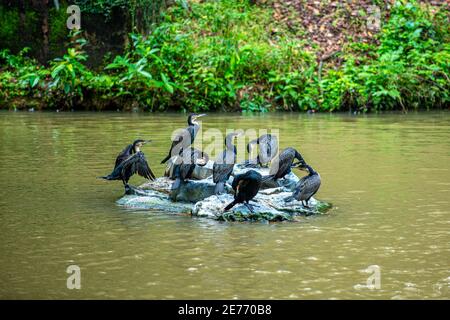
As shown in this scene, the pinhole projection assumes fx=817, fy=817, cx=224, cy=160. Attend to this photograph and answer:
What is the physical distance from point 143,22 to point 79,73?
2487 millimetres

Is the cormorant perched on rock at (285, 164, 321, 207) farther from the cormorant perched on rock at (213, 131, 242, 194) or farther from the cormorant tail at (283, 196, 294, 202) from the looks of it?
the cormorant perched on rock at (213, 131, 242, 194)

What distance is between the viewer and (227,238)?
6.43 metres

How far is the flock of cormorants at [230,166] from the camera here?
23.0 feet

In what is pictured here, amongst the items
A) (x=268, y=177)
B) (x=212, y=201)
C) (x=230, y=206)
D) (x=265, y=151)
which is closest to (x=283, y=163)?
(x=268, y=177)

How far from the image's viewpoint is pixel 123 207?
7773 millimetres

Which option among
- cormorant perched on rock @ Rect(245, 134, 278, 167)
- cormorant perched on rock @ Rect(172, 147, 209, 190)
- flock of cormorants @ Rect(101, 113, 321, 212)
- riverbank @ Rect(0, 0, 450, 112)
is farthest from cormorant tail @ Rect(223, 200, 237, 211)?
riverbank @ Rect(0, 0, 450, 112)

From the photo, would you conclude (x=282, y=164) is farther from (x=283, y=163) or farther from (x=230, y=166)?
(x=230, y=166)

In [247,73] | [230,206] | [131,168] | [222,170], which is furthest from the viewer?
[247,73]

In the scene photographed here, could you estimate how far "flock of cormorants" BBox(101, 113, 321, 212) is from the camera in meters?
7.00

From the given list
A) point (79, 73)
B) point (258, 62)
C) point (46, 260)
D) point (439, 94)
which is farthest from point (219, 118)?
point (46, 260)

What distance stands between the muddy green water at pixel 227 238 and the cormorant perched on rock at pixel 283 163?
50 centimetres

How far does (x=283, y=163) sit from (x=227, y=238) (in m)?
1.71

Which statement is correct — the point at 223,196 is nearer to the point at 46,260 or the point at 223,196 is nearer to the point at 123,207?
the point at 123,207

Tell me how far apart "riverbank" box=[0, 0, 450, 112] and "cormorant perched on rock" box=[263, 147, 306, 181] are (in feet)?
34.0
